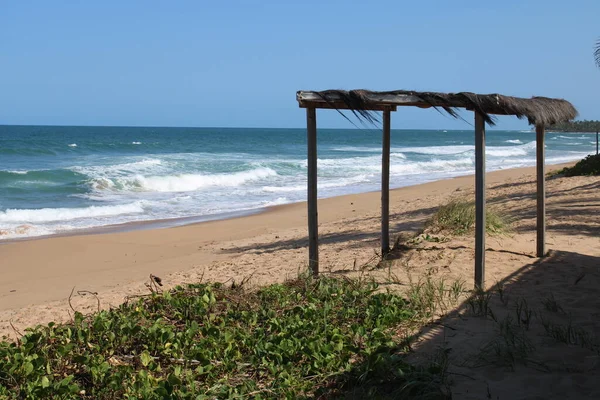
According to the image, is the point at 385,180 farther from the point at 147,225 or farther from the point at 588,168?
the point at 588,168

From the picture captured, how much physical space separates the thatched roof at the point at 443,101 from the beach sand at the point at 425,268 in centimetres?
163

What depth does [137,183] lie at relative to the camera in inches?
896

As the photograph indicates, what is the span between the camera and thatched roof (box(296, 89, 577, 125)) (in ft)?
19.6

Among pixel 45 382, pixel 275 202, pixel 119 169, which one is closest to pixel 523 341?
pixel 45 382

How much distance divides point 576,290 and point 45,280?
22.8ft

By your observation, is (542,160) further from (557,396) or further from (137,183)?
(137,183)

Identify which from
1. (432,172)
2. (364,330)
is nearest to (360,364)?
(364,330)

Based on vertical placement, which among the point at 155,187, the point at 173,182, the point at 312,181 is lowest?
the point at 155,187

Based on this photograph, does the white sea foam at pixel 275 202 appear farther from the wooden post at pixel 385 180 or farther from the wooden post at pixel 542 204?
the wooden post at pixel 542 204

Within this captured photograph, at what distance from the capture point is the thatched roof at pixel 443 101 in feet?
19.6

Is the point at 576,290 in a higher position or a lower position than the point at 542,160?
lower

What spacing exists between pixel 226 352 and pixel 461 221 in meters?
5.43

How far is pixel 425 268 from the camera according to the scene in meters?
7.07

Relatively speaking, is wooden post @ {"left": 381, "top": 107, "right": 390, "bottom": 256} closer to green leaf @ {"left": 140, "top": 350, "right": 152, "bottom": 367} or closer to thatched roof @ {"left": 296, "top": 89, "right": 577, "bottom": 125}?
thatched roof @ {"left": 296, "top": 89, "right": 577, "bottom": 125}
